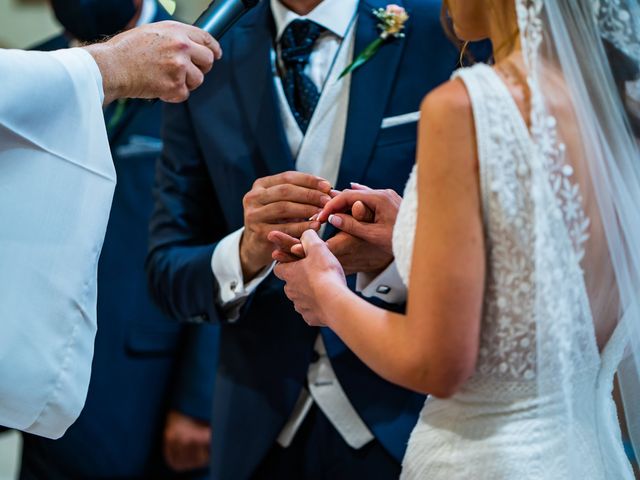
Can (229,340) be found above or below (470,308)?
below

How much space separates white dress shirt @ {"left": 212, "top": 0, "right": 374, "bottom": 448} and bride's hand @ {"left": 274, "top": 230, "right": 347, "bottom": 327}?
313 mm

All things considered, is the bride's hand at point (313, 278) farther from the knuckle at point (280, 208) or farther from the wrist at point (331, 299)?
the knuckle at point (280, 208)

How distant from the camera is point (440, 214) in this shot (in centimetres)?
111

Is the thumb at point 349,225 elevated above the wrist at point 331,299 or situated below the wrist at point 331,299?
below

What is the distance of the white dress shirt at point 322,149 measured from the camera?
66.9 inches

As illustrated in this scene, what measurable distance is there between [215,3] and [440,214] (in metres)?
0.70

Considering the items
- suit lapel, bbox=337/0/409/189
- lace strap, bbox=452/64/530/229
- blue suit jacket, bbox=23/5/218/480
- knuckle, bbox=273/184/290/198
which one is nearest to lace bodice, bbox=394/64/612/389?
lace strap, bbox=452/64/530/229

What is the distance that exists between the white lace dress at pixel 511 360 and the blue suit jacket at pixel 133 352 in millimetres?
1161

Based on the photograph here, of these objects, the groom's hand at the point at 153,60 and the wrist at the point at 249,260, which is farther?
the wrist at the point at 249,260

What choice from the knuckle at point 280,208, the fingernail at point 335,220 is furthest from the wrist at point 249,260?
the fingernail at point 335,220

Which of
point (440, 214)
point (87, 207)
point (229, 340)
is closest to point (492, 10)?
point (440, 214)

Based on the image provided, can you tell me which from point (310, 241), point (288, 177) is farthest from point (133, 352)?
point (310, 241)

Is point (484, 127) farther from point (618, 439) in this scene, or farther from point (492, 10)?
point (618, 439)

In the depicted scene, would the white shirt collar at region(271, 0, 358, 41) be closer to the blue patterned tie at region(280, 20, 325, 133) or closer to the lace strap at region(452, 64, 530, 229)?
the blue patterned tie at region(280, 20, 325, 133)
